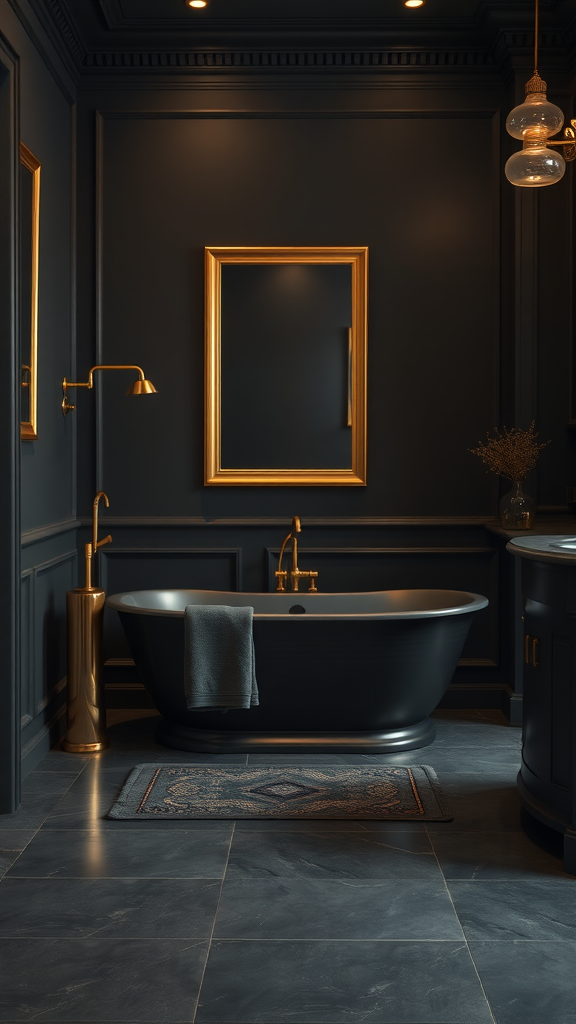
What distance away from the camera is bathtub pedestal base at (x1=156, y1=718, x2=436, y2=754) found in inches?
150

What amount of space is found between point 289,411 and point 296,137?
4.21ft

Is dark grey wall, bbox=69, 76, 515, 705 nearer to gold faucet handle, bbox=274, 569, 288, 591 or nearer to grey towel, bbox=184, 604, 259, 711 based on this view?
gold faucet handle, bbox=274, 569, 288, 591

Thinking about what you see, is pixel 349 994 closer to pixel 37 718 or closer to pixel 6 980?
pixel 6 980

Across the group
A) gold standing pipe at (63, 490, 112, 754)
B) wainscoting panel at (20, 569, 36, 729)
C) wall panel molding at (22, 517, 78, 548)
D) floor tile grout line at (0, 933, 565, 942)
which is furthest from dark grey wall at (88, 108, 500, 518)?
floor tile grout line at (0, 933, 565, 942)

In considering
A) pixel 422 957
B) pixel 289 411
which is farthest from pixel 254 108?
pixel 422 957

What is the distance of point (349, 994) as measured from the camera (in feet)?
6.72

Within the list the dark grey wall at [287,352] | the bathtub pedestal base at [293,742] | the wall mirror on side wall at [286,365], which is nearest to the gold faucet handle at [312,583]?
the dark grey wall at [287,352]

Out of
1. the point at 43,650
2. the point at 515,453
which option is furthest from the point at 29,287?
the point at 515,453

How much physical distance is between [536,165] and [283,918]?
214 centimetres

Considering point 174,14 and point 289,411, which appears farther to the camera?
point 289,411

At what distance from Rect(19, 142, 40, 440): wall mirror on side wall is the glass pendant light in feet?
6.12

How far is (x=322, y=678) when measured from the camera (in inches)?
148

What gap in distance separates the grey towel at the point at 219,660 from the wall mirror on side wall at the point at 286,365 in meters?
1.03

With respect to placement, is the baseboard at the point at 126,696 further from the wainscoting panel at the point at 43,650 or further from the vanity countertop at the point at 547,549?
the vanity countertop at the point at 547,549
